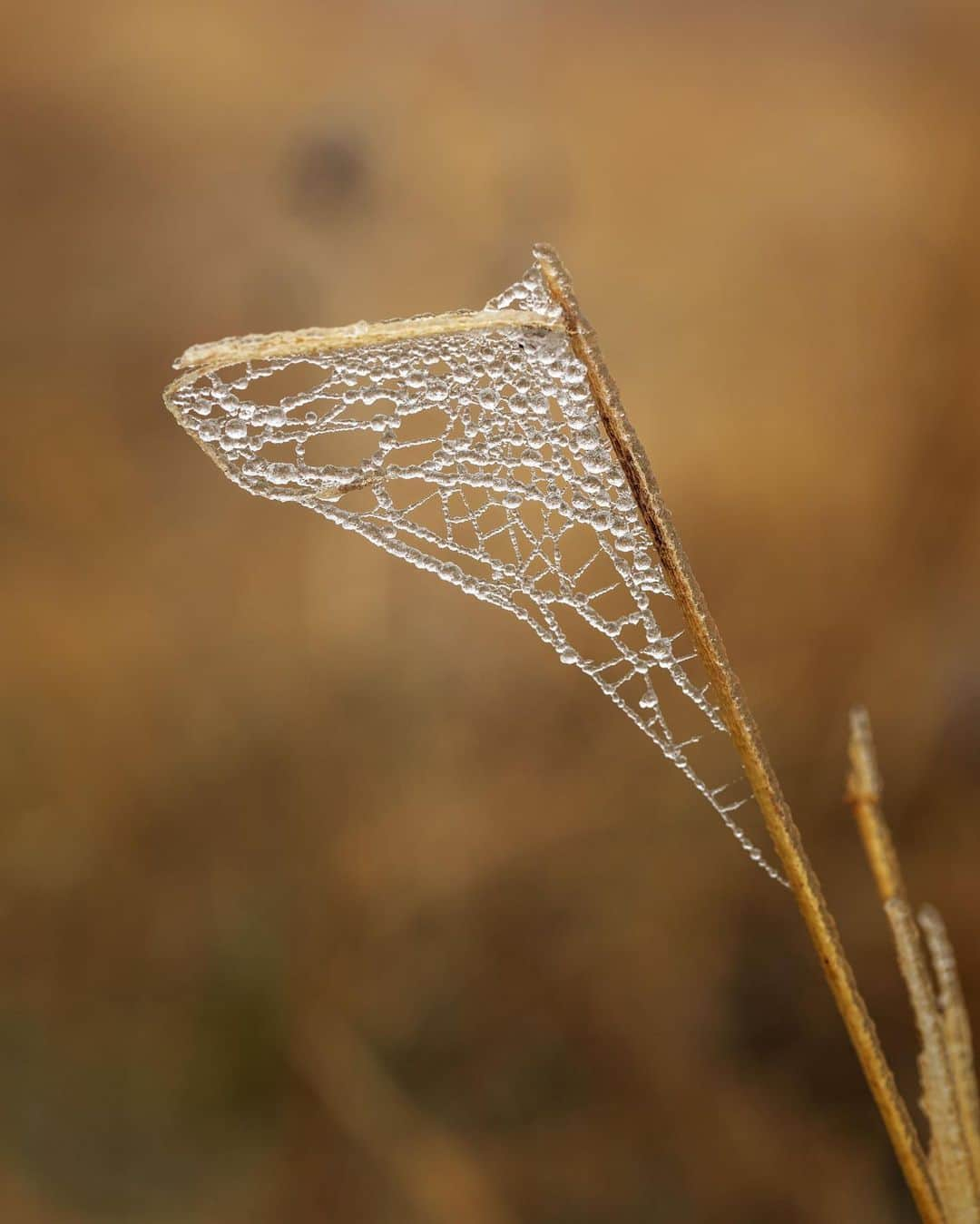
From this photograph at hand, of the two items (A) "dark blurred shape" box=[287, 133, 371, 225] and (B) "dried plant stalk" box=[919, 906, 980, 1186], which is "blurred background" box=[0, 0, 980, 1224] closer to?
(A) "dark blurred shape" box=[287, 133, 371, 225]

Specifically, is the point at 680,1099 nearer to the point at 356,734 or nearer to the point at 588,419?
the point at 356,734

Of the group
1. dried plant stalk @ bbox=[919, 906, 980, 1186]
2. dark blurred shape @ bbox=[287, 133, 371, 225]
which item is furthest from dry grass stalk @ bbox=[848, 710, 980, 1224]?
dark blurred shape @ bbox=[287, 133, 371, 225]

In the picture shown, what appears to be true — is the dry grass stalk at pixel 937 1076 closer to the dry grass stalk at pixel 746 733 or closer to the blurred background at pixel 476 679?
the dry grass stalk at pixel 746 733

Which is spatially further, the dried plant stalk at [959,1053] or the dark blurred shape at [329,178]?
the dark blurred shape at [329,178]

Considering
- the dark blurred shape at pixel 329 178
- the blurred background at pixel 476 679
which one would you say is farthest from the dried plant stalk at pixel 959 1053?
the dark blurred shape at pixel 329 178

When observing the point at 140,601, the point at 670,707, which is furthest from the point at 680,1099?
the point at 140,601
